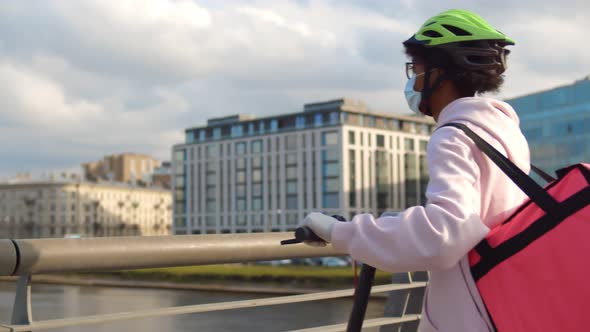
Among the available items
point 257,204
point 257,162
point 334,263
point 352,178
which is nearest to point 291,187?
point 257,204

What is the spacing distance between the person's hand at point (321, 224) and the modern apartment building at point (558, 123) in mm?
42893

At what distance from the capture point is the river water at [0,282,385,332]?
587 inches

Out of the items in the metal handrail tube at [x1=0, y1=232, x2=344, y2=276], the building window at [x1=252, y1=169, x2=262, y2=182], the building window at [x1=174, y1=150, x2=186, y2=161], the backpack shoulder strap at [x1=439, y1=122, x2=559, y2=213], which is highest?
the building window at [x1=174, y1=150, x2=186, y2=161]

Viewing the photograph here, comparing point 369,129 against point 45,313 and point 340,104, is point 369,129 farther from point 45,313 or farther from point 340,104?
point 45,313

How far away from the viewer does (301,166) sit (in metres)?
89.4

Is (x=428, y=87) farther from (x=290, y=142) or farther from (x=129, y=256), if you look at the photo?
(x=290, y=142)

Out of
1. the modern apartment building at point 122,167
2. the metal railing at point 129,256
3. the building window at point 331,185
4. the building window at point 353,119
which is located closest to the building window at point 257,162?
the building window at point 331,185

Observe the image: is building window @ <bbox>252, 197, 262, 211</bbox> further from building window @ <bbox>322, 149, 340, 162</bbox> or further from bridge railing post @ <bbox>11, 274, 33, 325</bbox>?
bridge railing post @ <bbox>11, 274, 33, 325</bbox>

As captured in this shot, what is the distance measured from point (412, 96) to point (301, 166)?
87.6m

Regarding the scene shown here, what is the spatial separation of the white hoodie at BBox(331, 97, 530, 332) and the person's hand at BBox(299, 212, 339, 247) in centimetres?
2

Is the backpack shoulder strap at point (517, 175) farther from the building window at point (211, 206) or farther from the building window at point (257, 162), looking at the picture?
the building window at point (211, 206)

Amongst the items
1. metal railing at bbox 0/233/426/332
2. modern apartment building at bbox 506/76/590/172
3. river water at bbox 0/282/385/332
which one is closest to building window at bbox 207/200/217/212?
river water at bbox 0/282/385/332

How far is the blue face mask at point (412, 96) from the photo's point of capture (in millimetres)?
1828

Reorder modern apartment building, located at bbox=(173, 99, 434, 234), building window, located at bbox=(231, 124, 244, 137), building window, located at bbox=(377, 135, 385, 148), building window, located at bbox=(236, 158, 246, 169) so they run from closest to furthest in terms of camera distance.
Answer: modern apartment building, located at bbox=(173, 99, 434, 234) → building window, located at bbox=(377, 135, 385, 148) → building window, located at bbox=(236, 158, 246, 169) → building window, located at bbox=(231, 124, 244, 137)
